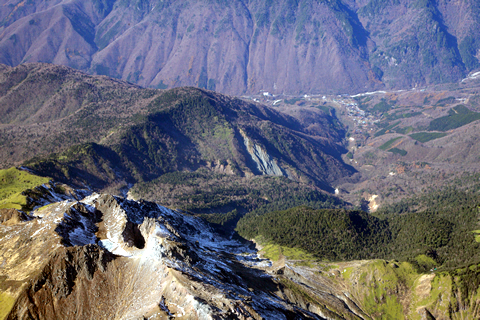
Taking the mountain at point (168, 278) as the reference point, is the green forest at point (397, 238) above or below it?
below

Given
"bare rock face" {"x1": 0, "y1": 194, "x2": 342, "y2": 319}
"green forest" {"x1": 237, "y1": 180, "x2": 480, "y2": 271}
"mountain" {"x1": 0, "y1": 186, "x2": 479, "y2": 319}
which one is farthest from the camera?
"green forest" {"x1": 237, "y1": 180, "x2": 480, "y2": 271}

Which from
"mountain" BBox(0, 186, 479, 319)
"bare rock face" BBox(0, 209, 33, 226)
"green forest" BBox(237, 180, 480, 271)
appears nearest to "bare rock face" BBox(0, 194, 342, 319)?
"mountain" BBox(0, 186, 479, 319)

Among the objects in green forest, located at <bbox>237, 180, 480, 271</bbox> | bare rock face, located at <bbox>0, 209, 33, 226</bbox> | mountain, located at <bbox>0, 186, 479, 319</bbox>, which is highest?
bare rock face, located at <bbox>0, 209, 33, 226</bbox>

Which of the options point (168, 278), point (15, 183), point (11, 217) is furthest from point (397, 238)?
point (15, 183)

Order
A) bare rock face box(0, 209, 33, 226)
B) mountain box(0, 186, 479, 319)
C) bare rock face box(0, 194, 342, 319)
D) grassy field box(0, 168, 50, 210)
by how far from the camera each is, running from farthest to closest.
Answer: grassy field box(0, 168, 50, 210)
bare rock face box(0, 209, 33, 226)
mountain box(0, 186, 479, 319)
bare rock face box(0, 194, 342, 319)

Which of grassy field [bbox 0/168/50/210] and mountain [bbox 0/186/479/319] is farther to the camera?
grassy field [bbox 0/168/50/210]

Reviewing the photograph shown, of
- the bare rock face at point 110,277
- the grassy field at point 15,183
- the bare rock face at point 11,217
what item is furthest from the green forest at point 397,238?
the grassy field at point 15,183

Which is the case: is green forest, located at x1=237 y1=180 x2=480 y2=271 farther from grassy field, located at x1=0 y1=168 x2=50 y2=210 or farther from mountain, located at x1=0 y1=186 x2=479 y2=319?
grassy field, located at x1=0 y1=168 x2=50 y2=210

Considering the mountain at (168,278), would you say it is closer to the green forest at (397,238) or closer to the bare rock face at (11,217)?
the bare rock face at (11,217)
